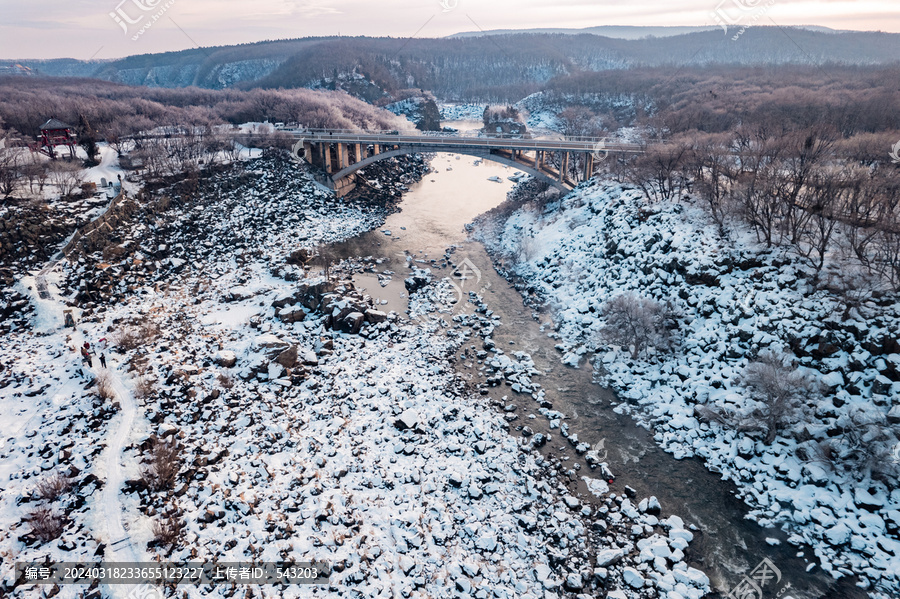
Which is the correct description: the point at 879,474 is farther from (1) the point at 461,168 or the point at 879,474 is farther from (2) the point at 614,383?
(1) the point at 461,168

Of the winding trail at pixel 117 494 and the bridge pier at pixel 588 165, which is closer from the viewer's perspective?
the winding trail at pixel 117 494

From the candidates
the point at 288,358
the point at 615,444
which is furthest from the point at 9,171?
the point at 615,444

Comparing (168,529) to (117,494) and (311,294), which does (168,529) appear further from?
(311,294)

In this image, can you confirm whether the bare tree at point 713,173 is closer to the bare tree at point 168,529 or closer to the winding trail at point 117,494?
the bare tree at point 168,529

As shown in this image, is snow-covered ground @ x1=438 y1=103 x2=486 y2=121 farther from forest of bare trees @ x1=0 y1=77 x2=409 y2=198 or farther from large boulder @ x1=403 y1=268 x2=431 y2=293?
large boulder @ x1=403 y1=268 x2=431 y2=293

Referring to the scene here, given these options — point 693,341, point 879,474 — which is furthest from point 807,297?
point 879,474

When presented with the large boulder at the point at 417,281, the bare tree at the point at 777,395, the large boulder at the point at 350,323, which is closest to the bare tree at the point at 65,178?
the large boulder at the point at 350,323

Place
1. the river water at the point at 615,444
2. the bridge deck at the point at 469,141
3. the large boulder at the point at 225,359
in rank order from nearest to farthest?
the river water at the point at 615,444
the large boulder at the point at 225,359
the bridge deck at the point at 469,141
